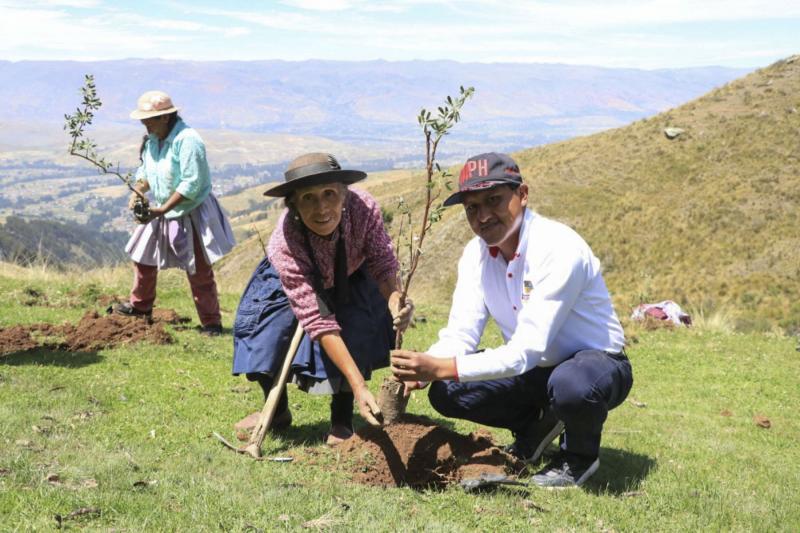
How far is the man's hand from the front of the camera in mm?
4199

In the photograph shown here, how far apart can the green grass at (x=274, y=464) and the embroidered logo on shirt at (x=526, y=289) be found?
1197 mm

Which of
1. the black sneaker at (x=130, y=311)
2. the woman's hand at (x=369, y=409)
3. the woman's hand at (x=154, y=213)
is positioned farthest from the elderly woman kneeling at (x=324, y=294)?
the black sneaker at (x=130, y=311)

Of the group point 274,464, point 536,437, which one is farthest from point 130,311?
point 536,437

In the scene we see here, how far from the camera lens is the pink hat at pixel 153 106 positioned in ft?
28.5

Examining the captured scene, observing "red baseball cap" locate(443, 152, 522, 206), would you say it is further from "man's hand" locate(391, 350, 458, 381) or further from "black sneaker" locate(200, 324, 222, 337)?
"black sneaker" locate(200, 324, 222, 337)

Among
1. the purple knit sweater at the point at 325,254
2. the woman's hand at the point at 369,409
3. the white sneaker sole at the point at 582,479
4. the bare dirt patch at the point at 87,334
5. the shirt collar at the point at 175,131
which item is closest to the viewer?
the woman's hand at the point at 369,409

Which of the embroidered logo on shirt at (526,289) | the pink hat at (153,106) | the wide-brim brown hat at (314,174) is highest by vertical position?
the pink hat at (153,106)

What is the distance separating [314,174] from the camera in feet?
15.4

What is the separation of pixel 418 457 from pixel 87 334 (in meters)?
5.38

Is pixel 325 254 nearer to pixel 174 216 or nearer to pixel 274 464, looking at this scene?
pixel 274 464

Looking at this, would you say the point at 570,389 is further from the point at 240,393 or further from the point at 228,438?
the point at 240,393

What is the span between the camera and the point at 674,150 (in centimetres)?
4597

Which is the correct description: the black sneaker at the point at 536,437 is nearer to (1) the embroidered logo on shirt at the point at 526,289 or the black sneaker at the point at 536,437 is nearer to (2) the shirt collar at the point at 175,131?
(1) the embroidered logo on shirt at the point at 526,289

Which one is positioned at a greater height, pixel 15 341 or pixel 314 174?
pixel 314 174
